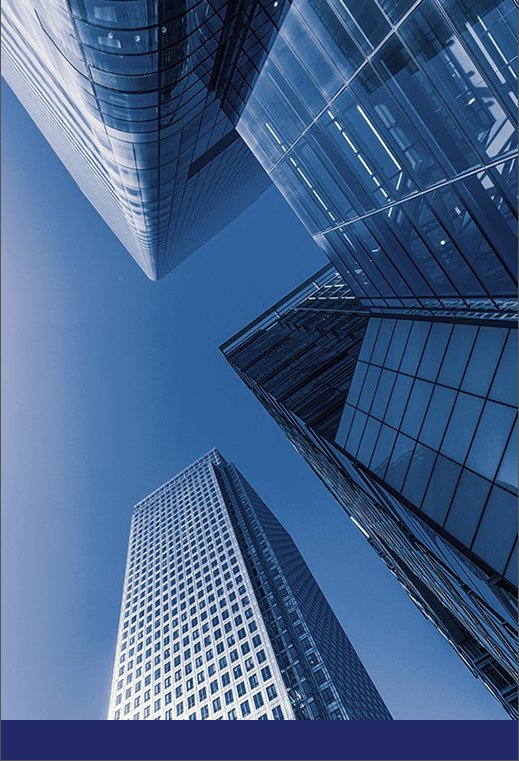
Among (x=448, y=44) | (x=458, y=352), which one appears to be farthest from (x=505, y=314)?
(x=448, y=44)

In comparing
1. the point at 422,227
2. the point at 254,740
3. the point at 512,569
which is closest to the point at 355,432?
the point at 422,227

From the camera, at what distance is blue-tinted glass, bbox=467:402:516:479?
13.1 m

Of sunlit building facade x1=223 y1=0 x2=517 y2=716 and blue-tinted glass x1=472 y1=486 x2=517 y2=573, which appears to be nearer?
sunlit building facade x1=223 y1=0 x2=517 y2=716

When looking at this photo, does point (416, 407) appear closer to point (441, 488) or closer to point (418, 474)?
point (418, 474)

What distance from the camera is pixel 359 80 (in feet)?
49.9

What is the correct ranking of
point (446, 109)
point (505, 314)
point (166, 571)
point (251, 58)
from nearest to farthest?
point (446, 109), point (505, 314), point (251, 58), point (166, 571)

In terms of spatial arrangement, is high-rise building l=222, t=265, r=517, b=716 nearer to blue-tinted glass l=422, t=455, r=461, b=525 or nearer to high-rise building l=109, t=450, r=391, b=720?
blue-tinted glass l=422, t=455, r=461, b=525

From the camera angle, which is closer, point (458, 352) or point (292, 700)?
point (458, 352)

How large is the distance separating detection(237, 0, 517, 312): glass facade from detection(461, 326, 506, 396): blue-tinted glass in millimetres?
1010

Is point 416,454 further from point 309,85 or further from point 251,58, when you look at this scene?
point 251,58

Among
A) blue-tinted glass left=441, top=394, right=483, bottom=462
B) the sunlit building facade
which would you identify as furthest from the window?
blue-tinted glass left=441, top=394, right=483, bottom=462

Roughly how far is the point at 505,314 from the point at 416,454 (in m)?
5.90

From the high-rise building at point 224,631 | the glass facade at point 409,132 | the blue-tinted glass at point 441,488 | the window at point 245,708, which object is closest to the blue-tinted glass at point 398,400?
the glass facade at point 409,132

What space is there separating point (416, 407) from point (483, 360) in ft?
13.0
